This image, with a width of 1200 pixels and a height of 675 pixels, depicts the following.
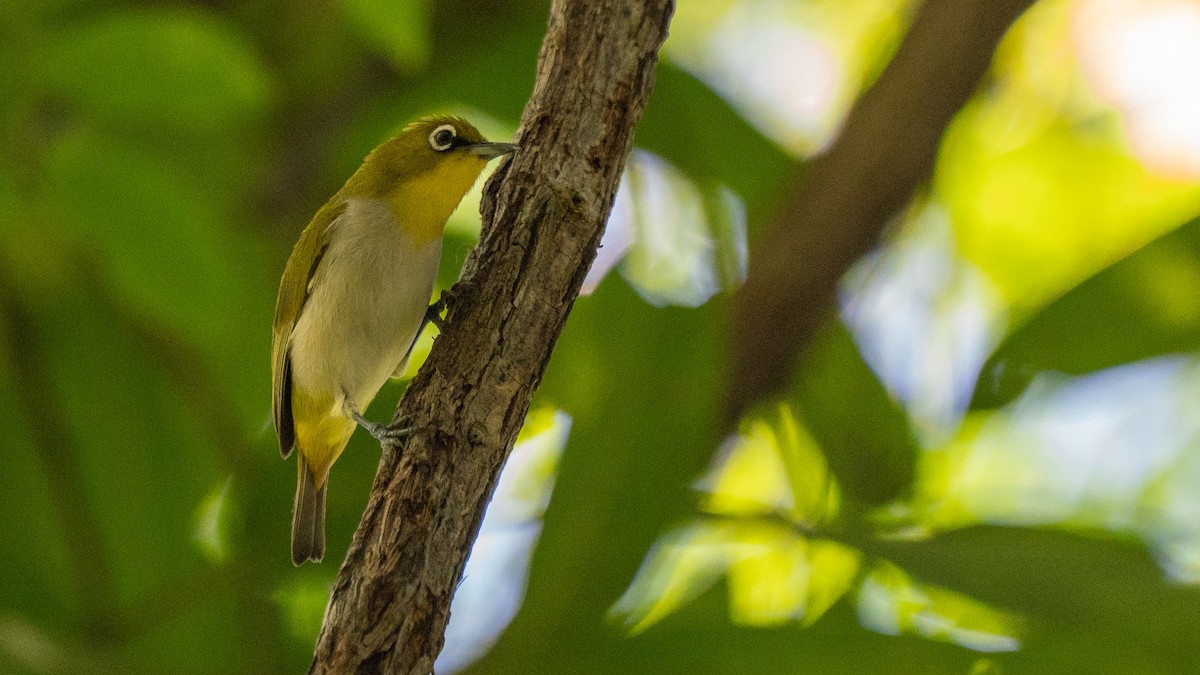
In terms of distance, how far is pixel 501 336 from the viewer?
7.34 ft

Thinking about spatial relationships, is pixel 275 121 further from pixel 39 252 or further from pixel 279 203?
pixel 39 252

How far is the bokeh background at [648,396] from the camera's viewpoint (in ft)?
8.52

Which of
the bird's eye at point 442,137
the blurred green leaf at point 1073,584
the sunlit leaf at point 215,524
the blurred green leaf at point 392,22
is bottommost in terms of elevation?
the sunlit leaf at point 215,524

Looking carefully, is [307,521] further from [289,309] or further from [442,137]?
[442,137]

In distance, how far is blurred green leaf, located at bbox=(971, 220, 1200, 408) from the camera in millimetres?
3076

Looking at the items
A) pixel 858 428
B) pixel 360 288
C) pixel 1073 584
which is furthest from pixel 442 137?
pixel 1073 584

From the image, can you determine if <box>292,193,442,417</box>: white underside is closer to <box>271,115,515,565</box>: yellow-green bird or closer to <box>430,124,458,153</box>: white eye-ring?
<box>271,115,515,565</box>: yellow-green bird

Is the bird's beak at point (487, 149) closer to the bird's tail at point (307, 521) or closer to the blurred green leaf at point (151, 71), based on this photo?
the blurred green leaf at point (151, 71)

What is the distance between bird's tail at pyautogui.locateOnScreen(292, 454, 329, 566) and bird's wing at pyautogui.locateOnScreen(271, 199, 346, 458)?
13 cm

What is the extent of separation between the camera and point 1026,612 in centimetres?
225

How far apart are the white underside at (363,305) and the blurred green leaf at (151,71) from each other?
34.6 inches

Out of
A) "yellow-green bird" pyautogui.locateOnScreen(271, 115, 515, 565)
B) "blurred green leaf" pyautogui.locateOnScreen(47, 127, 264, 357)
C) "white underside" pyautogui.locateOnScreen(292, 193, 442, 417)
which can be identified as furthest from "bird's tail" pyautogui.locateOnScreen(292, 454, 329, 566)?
"blurred green leaf" pyautogui.locateOnScreen(47, 127, 264, 357)

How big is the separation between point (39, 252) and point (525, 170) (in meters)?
1.73

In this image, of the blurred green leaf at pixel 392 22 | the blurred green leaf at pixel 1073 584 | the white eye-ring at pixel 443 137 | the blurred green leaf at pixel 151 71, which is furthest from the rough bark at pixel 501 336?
the white eye-ring at pixel 443 137
